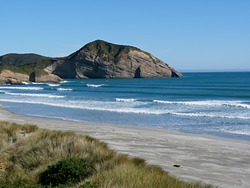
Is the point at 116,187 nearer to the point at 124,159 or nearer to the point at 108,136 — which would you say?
the point at 124,159

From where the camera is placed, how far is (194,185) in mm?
6719

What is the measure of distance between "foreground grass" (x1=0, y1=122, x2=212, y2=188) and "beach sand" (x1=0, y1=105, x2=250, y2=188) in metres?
1.85

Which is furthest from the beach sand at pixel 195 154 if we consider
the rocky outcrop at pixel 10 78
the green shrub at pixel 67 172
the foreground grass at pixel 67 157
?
the rocky outcrop at pixel 10 78

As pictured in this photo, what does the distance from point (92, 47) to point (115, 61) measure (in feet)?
49.9

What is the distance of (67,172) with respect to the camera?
28.2 feet

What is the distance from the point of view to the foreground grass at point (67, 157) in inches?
266

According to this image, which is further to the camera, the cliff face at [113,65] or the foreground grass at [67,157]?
the cliff face at [113,65]

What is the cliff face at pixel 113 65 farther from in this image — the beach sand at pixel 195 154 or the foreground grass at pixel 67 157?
the foreground grass at pixel 67 157

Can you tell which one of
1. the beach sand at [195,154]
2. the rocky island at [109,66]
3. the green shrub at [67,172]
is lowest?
the beach sand at [195,154]

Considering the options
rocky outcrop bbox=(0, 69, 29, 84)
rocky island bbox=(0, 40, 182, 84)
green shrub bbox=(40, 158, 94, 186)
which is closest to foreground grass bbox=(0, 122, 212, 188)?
green shrub bbox=(40, 158, 94, 186)

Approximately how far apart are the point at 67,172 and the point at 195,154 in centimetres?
622

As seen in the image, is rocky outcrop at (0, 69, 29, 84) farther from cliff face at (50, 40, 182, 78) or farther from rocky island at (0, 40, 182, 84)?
cliff face at (50, 40, 182, 78)

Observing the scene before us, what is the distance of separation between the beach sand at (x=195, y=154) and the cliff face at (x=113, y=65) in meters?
121

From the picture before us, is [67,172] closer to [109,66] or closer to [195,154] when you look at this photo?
[195,154]
